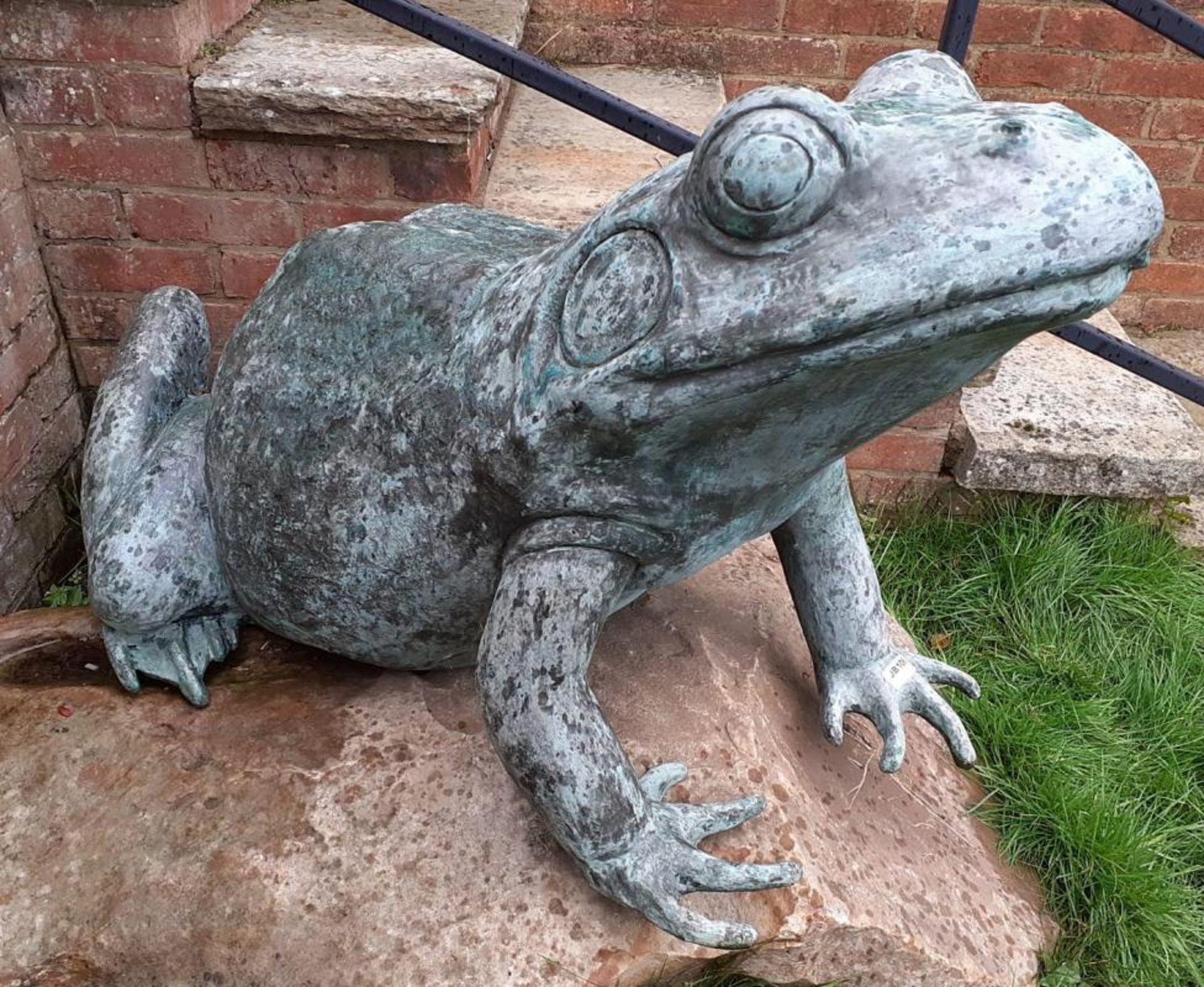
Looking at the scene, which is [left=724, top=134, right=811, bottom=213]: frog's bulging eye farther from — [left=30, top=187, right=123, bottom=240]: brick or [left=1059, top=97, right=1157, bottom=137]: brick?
[left=1059, top=97, right=1157, bottom=137]: brick

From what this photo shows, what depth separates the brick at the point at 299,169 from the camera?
2312 mm

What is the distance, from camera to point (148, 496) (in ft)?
5.34

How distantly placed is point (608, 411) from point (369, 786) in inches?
30.0

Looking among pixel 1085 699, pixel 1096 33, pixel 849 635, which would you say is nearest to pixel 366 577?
pixel 849 635

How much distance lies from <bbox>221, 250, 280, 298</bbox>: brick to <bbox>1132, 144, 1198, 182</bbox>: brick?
10.3 feet

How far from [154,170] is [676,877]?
1.94m

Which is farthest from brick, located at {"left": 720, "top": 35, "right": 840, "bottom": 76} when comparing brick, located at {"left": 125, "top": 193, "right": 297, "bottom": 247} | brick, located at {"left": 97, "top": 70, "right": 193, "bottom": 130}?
brick, located at {"left": 97, "top": 70, "right": 193, "bottom": 130}

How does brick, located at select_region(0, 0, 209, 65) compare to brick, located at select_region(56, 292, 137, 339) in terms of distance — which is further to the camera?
brick, located at select_region(56, 292, 137, 339)

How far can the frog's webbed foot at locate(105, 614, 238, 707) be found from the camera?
1.71 m

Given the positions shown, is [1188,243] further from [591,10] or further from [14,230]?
[14,230]

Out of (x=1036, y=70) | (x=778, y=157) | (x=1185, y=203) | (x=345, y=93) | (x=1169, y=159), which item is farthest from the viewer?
(x=1185, y=203)

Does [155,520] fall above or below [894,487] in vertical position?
above

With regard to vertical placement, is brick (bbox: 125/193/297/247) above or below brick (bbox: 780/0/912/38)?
below

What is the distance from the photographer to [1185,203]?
13.1ft
